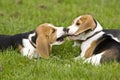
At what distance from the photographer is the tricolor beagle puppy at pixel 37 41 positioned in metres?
9.55

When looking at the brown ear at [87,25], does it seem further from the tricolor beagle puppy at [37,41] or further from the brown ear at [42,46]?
the brown ear at [42,46]

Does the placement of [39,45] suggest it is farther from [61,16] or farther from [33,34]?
[61,16]

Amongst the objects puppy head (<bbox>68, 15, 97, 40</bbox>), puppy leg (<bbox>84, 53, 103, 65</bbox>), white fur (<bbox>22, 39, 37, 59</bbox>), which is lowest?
puppy leg (<bbox>84, 53, 103, 65</bbox>)

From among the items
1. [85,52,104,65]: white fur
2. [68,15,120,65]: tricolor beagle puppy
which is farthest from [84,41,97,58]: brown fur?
[85,52,104,65]: white fur

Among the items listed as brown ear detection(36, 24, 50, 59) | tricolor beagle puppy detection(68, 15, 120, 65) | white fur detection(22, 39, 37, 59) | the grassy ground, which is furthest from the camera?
white fur detection(22, 39, 37, 59)

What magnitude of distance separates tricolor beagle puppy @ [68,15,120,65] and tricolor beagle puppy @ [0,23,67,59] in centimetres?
31

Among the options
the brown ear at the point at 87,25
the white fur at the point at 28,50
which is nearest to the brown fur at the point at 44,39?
the white fur at the point at 28,50

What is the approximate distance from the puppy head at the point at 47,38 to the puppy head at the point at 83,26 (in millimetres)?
254

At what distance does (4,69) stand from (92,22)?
2.14m

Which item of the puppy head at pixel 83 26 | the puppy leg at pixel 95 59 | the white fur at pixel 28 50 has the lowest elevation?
the puppy leg at pixel 95 59

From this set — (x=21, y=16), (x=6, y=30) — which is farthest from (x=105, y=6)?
(x=6, y=30)

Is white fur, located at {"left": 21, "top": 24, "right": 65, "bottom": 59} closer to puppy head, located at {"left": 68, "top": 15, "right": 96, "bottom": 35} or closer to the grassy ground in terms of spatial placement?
the grassy ground

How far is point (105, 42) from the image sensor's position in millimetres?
9453

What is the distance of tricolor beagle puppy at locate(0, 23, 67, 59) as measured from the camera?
31.3 ft
